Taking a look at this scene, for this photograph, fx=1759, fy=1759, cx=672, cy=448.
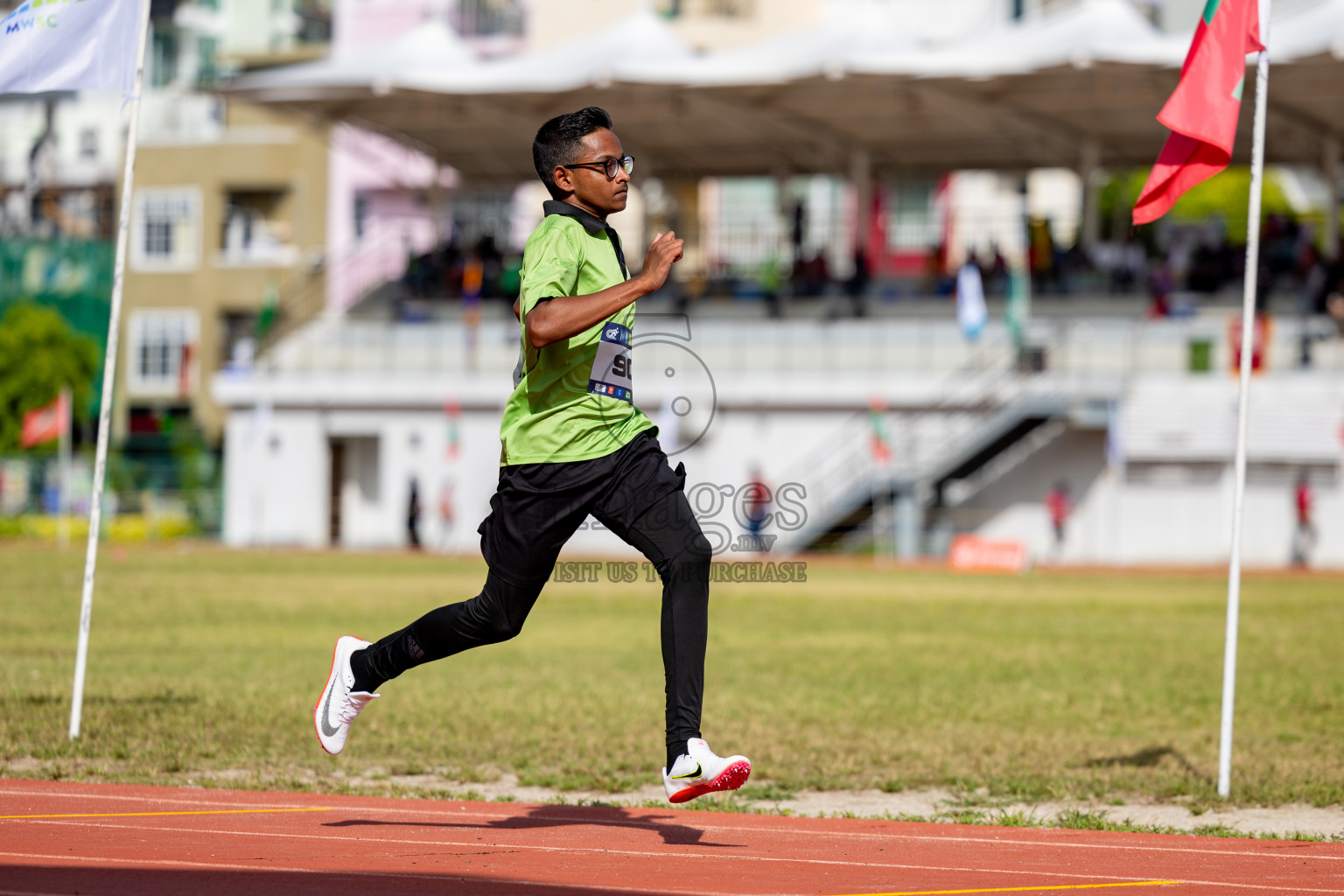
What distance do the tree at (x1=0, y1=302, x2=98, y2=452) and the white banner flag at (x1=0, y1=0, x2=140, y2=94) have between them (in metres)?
46.6

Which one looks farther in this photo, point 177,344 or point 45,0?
point 177,344

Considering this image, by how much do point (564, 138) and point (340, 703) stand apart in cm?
229

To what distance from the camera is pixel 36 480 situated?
167 feet

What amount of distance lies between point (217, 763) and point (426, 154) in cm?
4124

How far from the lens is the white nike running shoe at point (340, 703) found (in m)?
Result: 6.65

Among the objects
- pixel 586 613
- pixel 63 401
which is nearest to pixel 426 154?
pixel 63 401

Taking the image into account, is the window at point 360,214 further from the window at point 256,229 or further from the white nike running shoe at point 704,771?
the white nike running shoe at point 704,771

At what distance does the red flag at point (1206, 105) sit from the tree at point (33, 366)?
48.8m

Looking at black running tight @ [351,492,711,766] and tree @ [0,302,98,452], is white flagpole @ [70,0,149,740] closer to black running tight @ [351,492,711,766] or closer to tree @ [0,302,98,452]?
black running tight @ [351,492,711,766]

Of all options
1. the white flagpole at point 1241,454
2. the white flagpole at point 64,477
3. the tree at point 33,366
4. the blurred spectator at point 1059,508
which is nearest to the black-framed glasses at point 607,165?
the white flagpole at point 1241,454

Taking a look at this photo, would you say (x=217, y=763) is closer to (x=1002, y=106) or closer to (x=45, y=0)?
(x=45, y=0)

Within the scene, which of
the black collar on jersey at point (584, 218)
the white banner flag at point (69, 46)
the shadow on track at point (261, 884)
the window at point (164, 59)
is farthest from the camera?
the window at point (164, 59)

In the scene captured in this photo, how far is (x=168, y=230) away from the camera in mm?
58969

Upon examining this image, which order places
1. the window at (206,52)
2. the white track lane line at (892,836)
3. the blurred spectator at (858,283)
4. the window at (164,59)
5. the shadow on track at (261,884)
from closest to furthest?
1. the shadow on track at (261,884)
2. the white track lane line at (892,836)
3. the blurred spectator at (858,283)
4. the window at (206,52)
5. the window at (164,59)
